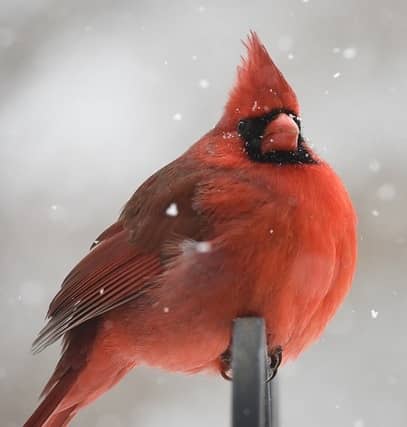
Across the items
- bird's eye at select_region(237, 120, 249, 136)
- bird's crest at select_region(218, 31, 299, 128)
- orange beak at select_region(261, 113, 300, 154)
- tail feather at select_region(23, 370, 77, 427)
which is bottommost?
tail feather at select_region(23, 370, 77, 427)

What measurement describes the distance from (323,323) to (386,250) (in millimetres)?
2804

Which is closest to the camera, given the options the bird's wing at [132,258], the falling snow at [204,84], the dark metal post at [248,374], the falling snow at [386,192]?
the dark metal post at [248,374]

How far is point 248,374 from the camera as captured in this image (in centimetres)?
194

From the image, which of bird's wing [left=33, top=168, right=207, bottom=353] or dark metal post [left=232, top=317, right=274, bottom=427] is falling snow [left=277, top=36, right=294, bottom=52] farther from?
dark metal post [left=232, top=317, right=274, bottom=427]

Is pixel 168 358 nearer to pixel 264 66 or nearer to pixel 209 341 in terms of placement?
pixel 209 341

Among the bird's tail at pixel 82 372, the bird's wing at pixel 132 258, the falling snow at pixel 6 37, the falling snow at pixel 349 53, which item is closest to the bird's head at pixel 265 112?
the bird's wing at pixel 132 258

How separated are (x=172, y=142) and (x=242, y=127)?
305 centimetres

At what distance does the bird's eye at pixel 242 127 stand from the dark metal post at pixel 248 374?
34.7 inches

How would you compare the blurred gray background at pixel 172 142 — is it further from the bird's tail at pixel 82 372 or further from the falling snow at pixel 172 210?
the falling snow at pixel 172 210

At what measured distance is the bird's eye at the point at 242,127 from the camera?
9.87 ft

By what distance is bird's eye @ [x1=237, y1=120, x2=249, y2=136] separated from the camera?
301 centimetres

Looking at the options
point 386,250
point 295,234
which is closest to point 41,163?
point 386,250

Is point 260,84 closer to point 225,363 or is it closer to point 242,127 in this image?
point 242,127

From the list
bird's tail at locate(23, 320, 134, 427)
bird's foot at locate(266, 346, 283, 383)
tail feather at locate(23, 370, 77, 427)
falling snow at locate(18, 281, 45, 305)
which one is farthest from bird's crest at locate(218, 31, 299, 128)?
falling snow at locate(18, 281, 45, 305)
